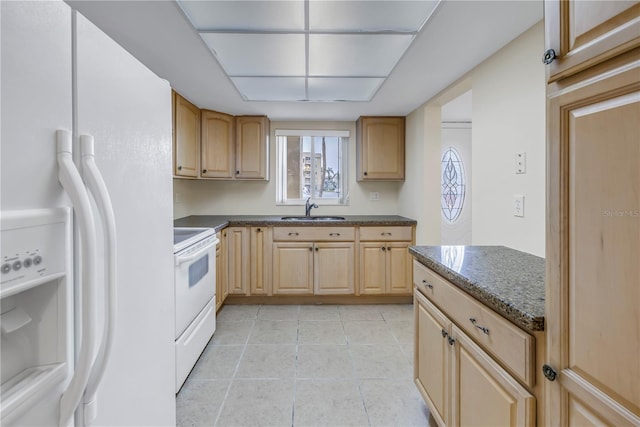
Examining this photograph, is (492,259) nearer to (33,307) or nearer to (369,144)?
(33,307)

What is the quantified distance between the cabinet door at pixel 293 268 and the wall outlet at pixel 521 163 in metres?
2.10

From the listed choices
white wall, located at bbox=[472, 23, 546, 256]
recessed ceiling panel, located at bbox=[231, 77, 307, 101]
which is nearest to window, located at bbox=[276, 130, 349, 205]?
recessed ceiling panel, located at bbox=[231, 77, 307, 101]

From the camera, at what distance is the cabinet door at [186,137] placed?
9.10 ft

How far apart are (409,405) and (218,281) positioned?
1974 mm

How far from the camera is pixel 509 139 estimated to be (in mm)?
1851

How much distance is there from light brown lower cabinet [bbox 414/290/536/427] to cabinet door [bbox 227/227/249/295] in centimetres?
212

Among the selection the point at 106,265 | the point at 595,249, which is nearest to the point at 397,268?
the point at 595,249

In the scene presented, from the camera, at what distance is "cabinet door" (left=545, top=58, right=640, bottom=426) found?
0.58 metres

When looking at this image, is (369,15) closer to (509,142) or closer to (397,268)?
(509,142)

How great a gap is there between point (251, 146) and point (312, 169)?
33.2 inches

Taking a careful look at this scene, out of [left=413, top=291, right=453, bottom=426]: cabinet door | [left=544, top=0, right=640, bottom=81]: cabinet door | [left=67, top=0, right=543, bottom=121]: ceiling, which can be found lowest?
[left=413, top=291, right=453, bottom=426]: cabinet door

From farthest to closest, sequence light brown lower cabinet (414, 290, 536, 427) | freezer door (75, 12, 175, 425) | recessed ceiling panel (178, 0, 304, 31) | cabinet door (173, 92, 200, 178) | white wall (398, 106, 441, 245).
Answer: white wall (398, 106, 441, 245) → cabinet door (173, 92, 200, 178) → recessed ceiling panel (178, 0, 304, 31) → light brown lower cabinet (414, 290, 536, 427) → freezer door (75, 12, 175, 425)

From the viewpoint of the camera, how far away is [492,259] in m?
1.47

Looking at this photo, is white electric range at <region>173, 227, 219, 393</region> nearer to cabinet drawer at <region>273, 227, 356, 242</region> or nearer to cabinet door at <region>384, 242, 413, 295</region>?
cabinet drawer at <region>273, 227, 356, 242</region>
